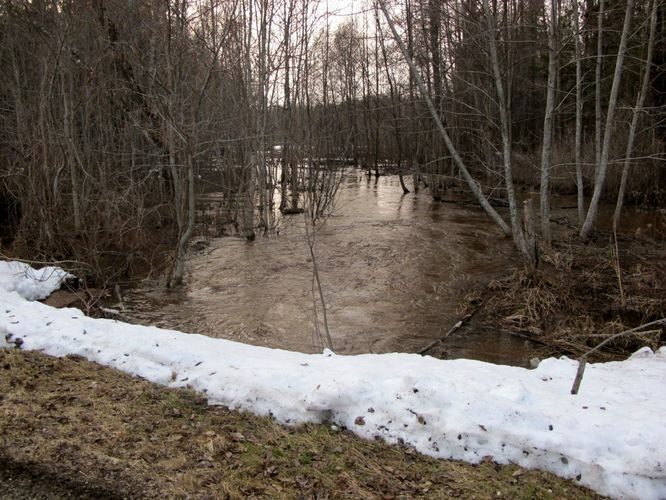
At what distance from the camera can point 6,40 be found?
33.4ft

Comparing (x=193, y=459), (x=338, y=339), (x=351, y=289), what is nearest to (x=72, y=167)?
(x=351, y=289)

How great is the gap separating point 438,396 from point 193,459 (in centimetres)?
164

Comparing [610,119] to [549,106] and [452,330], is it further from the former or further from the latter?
[452,330]

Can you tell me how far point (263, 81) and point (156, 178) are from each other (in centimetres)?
393

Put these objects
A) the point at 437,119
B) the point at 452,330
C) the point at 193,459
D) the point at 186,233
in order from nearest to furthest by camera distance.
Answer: the point at 193,459
the point at 452,330
the point at 186,233
the point at 437,119

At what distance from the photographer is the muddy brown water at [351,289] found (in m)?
6.71

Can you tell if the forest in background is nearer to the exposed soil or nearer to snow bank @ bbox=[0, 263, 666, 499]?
the exposed soil

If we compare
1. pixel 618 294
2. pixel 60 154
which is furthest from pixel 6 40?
pixel 618 294

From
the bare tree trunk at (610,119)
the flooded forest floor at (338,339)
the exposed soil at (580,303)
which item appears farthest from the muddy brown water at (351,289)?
the bare tree trunk at (610,119)

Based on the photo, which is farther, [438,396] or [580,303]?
[580,303]

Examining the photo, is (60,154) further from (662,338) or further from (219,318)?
(662,338)

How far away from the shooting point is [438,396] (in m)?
3.44

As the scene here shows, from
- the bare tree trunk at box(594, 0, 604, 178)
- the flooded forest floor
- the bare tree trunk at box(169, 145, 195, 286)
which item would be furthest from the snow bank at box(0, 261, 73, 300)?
the bare tree trunk at box(594, 0, 604, 178)

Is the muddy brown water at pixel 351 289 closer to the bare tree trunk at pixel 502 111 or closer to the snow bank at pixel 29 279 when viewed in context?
the bare tree trunk at pixel 502 111
